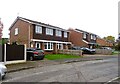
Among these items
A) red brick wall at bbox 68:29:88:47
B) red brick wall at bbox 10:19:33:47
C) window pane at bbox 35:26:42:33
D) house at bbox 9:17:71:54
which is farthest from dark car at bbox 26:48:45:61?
red brick wall at bbox 68:29:88:47

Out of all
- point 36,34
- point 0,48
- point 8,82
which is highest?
point 36,34

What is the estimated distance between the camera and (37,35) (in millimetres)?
40344

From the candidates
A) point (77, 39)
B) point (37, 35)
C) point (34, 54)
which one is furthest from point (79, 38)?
point (34, 54)

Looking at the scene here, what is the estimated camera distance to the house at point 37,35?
1551 inches

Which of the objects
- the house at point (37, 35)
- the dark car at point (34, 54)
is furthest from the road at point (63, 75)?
the house at point (37, 35)

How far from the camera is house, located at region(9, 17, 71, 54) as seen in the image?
39.4 metres

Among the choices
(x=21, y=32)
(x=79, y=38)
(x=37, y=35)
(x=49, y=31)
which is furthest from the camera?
(x=79, y=38)

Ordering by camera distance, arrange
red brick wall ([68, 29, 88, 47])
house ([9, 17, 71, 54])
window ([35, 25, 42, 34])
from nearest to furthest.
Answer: house ([9, 17, 71, 54]) → window ([35, 25, 42, 34]) → red brick wall ([68, 29, 88, 47])

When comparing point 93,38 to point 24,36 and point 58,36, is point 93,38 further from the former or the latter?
point 24,36

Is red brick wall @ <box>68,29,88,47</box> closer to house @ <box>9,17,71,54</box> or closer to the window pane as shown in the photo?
house @ <box>9,17,71,54</box>

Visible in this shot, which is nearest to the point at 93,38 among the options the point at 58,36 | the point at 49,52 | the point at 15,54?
the point at 58,36

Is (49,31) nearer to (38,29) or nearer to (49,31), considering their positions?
(49,31)

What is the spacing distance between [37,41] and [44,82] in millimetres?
29257

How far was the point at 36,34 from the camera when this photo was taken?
1581 inches
